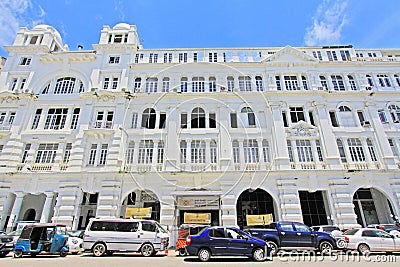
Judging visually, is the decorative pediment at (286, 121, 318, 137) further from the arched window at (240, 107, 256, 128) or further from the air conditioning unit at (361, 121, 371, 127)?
the air conditioning unit at (361, 121, 371, 127)

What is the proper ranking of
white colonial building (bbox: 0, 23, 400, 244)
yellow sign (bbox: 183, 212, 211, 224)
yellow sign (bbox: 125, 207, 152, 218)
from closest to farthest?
yellow sign (bbox: 183, 212, 211, 224) → yellow sign (bbox: 125, 207, 152, 218) → white colonial building (bbox: 0, 23, 400, 244)

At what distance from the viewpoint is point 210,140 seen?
25.1m

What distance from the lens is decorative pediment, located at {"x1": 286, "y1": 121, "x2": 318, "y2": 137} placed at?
25.0m

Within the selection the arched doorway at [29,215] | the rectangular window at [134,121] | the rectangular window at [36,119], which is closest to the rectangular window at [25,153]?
the rectangular window at [36,119]

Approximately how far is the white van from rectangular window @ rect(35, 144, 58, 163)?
12702 millimetres

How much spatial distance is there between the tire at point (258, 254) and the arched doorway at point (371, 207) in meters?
16.1

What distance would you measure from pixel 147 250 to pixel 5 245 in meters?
8.47

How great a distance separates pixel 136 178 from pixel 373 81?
1059 inches

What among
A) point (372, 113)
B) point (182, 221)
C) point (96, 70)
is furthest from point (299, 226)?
point (96, 70)

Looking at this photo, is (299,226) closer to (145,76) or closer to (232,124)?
(232,124)

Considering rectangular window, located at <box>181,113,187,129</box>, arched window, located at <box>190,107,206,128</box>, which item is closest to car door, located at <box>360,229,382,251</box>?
arched window, located at <box>190,107,206,128</box>

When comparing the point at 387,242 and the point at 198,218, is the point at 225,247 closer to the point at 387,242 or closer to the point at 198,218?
the point at 198,218

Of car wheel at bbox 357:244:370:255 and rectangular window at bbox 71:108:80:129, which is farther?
rectangular window at bbox 71:108:80:129

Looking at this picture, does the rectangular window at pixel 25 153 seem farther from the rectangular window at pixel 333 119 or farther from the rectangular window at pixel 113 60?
the rectangular window at pixel 333 119
